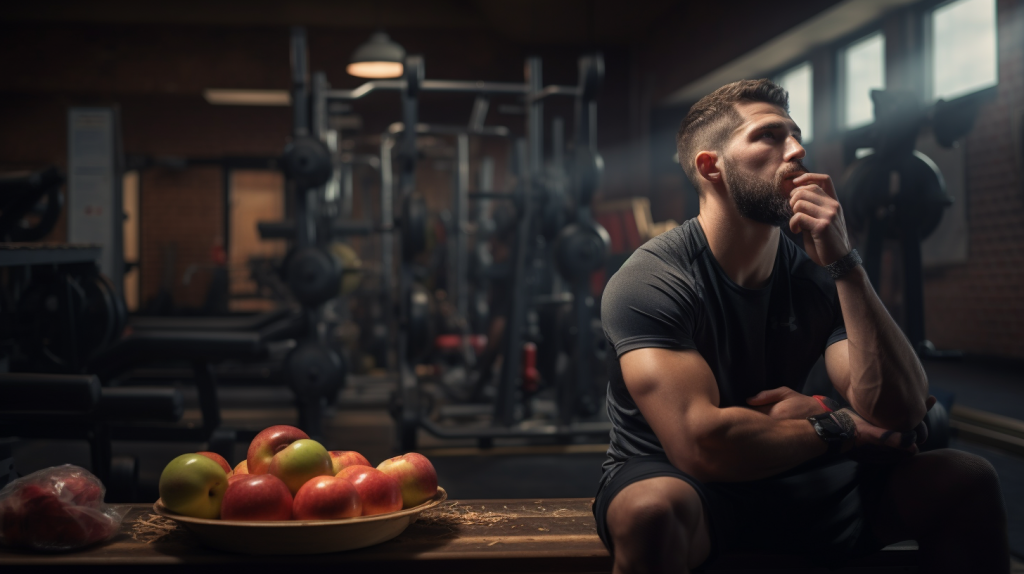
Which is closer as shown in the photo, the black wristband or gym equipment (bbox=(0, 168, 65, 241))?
the black wristband

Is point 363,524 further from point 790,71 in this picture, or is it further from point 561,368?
point 790,71

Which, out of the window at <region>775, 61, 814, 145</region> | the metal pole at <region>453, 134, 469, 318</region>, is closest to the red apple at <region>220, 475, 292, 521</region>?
the metal pole at <region>453, 134, 469, 318</region>

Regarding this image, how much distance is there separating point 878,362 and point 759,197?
0.31 metres

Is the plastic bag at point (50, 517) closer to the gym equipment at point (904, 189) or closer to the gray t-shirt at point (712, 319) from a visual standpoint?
the gray t-shirt at point (712, 319)

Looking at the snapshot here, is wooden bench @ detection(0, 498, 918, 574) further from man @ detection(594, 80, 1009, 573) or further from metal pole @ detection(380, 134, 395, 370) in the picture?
metal pole @ detection(380, 134, 395, 370)

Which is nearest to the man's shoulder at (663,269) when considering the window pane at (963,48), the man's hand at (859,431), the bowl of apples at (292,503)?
the man's hand at (859,431)

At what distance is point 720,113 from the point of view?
53.7 inches

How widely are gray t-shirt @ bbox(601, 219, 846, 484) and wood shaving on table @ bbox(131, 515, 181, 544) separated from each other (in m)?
0.72

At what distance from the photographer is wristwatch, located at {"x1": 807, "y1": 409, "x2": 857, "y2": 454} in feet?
4.05

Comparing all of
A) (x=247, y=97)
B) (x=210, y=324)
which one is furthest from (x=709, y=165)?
(x=247, y=97)

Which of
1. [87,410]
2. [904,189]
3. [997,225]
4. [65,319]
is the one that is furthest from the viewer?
[997,225]

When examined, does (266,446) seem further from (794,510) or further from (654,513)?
(794,510)

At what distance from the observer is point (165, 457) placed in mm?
3705

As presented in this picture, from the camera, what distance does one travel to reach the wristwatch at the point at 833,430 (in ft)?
4.05
